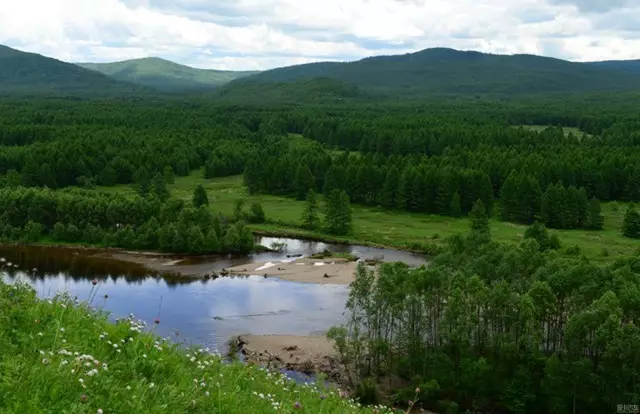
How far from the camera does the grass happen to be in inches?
388

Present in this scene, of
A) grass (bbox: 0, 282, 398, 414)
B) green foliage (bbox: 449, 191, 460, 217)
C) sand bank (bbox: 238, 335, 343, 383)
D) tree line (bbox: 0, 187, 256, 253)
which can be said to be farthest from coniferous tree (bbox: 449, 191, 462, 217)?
grass (bbox: 0, 282, 398, 414)

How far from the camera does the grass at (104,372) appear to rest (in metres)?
9.87

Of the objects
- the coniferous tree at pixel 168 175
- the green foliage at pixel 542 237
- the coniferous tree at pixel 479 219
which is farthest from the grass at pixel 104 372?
the coniferous tree at pixel 168 175


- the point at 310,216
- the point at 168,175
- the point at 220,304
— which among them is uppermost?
the point at 168,175

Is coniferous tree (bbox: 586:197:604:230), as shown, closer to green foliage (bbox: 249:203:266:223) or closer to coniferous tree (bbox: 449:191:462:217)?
coniferous tree (bbox: 449:191:462:217)

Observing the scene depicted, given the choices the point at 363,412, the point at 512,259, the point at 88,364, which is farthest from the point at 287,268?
the point at 88,364

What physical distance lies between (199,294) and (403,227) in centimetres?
4035

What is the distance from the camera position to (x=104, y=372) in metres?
11.1

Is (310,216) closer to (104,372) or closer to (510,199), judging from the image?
(510,199)

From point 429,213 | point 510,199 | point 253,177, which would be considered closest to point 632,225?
point 510,199

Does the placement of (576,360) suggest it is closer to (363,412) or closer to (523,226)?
(363,412)

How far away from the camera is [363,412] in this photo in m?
16.7

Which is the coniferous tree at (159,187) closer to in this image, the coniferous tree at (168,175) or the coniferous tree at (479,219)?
the coniferous tree at (168,175)

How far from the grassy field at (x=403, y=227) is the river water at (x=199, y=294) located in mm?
7641
